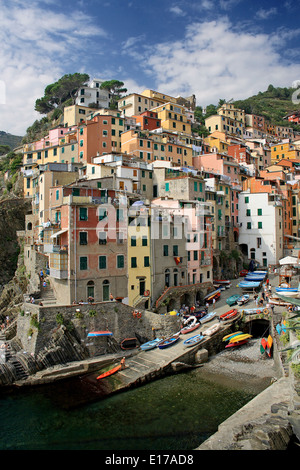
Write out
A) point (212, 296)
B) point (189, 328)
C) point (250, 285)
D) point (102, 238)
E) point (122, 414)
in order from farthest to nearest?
point (250, 285) → point (212, 296) → point (102, 238) → point (189, 328) → point (122, 414)

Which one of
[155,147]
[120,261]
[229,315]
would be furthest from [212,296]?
[155,147]

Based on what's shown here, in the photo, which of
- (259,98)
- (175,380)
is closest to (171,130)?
(175,380)

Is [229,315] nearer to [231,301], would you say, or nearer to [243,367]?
[231,301]

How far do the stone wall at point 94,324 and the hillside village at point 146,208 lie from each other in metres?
2.28

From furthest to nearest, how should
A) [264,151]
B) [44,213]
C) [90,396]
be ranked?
[264,151]
[44,213]
[90,396]

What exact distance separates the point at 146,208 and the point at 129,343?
14.3 m

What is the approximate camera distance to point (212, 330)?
1288 inches

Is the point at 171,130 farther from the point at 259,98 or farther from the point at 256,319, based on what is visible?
the point at 259,98

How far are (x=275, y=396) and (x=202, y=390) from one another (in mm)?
6250

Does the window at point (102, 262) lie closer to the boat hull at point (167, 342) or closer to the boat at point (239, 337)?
the boat hull at point (167, 342)

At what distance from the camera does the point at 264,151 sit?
87438 mm

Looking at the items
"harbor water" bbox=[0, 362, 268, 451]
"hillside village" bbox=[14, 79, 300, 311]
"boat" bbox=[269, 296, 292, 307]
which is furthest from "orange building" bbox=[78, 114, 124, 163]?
"harbor water" bbox=[0, 362, 268, 451]

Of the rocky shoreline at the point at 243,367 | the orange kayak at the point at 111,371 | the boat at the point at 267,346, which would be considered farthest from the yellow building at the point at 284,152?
the orange kayak at the point at 111,371

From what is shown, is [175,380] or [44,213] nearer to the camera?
[175,380]
